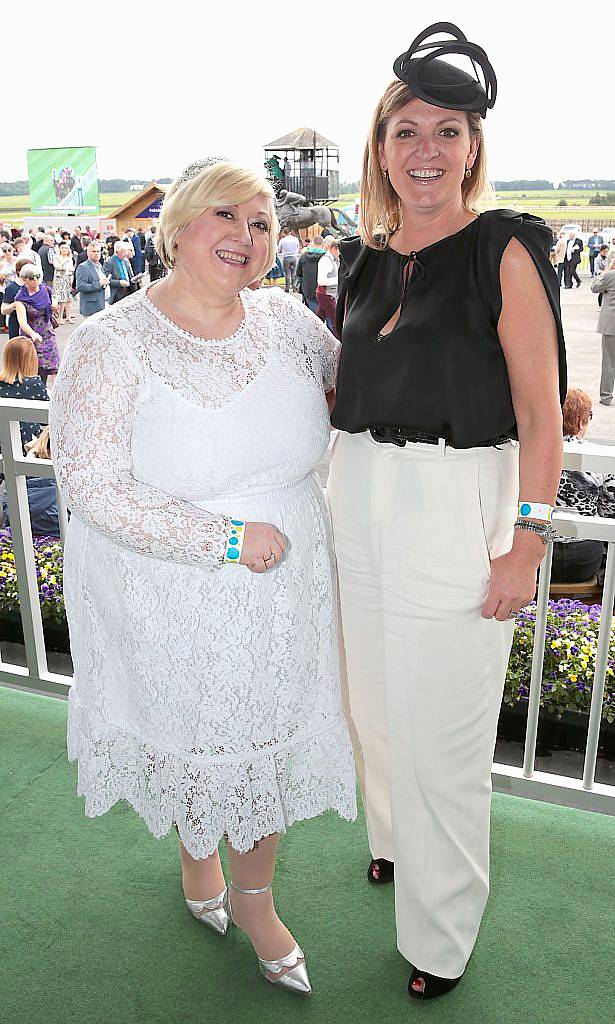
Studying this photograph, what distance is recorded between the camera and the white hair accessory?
124cm

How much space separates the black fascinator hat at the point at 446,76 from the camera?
1.28m

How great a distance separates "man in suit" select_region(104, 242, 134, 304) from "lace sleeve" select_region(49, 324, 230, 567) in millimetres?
9617

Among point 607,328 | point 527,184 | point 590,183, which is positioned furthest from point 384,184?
point 607,328

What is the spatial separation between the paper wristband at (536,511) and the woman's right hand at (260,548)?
39cm

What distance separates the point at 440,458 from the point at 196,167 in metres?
0.58

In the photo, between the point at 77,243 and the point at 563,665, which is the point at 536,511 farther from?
the point at 77,243

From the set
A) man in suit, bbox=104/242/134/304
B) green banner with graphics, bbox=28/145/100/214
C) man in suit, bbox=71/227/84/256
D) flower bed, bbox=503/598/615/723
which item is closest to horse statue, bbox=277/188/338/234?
man in suit, bbox=104/242/134/304

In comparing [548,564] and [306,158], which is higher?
[306,158]

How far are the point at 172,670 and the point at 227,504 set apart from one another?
0.93ft

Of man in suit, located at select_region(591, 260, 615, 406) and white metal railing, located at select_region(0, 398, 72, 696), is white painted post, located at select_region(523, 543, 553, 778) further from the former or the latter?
man in suit, located at select_region(591, 260, 615, 406)

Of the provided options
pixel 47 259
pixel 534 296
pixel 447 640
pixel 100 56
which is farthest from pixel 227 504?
pixel 47 259

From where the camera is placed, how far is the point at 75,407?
1208 millimetres

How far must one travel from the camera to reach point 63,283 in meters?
12.6

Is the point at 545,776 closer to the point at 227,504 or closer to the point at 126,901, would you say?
the point at 126,901
